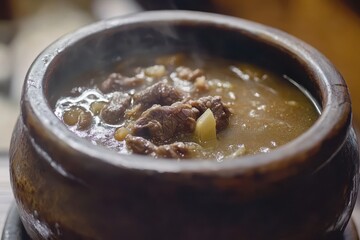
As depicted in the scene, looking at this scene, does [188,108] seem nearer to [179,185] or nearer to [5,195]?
[179,185]

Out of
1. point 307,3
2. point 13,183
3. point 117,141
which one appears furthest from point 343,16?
point 13,183

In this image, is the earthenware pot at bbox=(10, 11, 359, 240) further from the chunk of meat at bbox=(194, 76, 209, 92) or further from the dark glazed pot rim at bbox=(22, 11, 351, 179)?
the chunk of meat at bbox=(194, 76, 209, 92)

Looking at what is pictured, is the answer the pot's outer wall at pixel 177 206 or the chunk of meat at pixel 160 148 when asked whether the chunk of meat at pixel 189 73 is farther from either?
the pot's outer wall at pixel 177 206

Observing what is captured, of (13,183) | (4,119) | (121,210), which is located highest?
(121,210)

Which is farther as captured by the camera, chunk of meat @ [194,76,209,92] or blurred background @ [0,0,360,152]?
blurred background @ [0,0,360,152]

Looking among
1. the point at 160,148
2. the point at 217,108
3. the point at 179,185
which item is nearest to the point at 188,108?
the point at 217,108

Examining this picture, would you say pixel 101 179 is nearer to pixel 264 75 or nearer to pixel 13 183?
pixel 13 183

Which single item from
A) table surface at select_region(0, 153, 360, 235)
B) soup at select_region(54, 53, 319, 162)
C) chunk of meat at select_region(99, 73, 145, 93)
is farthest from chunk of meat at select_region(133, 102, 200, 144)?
table surface at select_region(0, 153, 360, 235)
